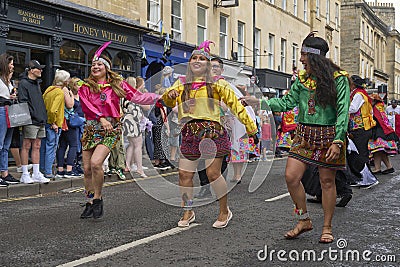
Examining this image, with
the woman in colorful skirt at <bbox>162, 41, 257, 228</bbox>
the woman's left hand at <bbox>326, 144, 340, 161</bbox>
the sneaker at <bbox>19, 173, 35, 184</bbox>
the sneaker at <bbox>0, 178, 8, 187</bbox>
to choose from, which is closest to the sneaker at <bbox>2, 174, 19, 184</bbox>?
the sneaker at <bbox>19, 173, 35, 184</bbox>

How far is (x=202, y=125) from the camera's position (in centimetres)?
583

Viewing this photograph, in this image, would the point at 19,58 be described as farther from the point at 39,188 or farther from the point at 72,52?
the point at 39,188

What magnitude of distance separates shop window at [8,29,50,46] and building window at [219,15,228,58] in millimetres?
11643

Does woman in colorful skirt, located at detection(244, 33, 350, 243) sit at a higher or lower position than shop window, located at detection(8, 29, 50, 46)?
lower

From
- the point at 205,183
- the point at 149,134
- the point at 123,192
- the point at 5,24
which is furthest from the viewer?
the point at 5,24

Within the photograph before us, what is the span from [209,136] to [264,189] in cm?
363

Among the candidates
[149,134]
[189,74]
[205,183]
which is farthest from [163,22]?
[189,74]

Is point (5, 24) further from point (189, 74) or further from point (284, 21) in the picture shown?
point (284, 21)

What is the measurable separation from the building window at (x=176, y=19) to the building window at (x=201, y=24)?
1.61 meters

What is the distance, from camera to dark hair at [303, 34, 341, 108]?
5.18 meters

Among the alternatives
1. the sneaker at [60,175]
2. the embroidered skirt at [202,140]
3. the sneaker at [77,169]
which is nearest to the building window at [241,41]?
the sneaker at [77,169]

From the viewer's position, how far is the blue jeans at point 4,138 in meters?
9.12

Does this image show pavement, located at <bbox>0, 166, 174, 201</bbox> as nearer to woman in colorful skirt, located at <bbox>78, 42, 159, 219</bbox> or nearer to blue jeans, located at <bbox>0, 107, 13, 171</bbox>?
blue jeans, located at <bbox>0, 107, 13, 171</bbox>

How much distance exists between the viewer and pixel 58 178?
10.2m
